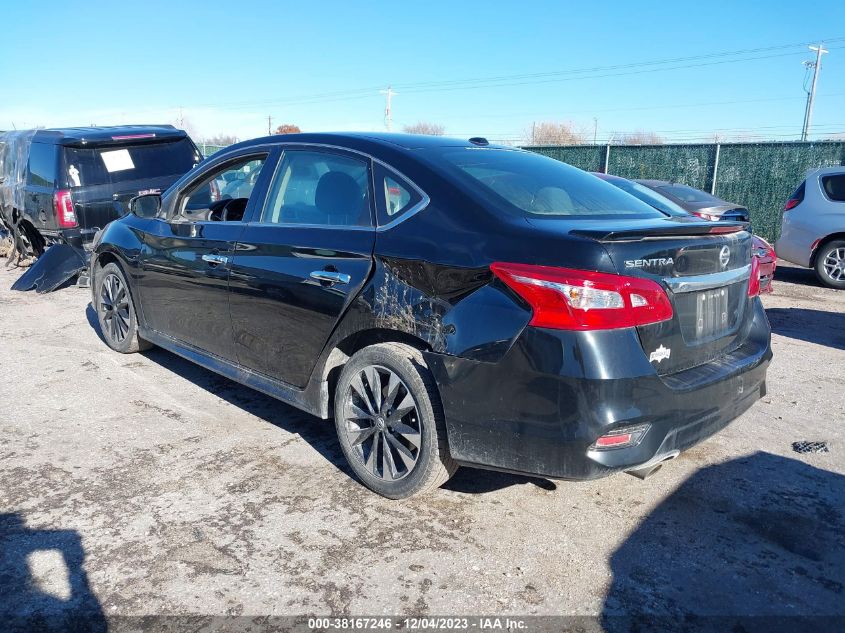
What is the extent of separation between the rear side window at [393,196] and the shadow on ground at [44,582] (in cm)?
198

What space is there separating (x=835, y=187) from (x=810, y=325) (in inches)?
151

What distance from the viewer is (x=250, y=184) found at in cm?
433

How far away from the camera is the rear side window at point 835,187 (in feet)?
32.7

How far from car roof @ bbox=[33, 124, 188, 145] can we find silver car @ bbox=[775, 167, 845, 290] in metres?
8.87

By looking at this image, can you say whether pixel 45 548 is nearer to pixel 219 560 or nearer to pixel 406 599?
pixel 219 560

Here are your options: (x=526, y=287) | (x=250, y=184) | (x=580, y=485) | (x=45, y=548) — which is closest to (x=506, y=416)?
(x=526, y=287)

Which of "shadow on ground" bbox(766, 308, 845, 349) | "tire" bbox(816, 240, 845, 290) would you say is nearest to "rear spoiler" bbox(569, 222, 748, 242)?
"shadow on ground" bbox(766, 308, 845, 349)

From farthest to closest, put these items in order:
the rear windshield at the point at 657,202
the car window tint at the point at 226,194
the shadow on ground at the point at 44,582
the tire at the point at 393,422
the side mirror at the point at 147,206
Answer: the side mirror at the point at 147,206, the car window tint at the point at 226,194, the rear windshield at the point at 657,202, the tire at the point at 393,422, the shadow on ground at the point at 44,582

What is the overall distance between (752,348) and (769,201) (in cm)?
1330

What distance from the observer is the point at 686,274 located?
113 inches

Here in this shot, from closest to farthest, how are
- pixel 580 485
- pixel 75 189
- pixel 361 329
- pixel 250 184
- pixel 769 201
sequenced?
1. pixel 361 329
2. pixel 580 485
3. pixel 250 184
4. pixel 75 189
5. pixel 769 201

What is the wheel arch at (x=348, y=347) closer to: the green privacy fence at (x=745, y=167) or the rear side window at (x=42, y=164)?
the rear side window at (x=42, y=164)

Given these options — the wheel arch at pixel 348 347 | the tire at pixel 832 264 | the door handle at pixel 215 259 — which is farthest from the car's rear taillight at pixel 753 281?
the tire at pixel 832 264

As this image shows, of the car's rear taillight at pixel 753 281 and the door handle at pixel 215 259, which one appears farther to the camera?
the door handle at pixel 215 259
